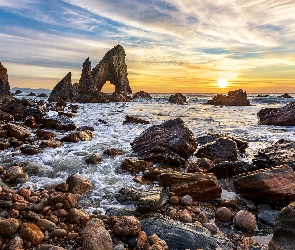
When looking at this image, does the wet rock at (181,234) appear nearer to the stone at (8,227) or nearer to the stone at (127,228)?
the stone at (127,228)

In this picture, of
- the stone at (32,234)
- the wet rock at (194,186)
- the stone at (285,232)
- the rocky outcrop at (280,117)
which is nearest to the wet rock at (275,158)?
the wet rock at (194,186)

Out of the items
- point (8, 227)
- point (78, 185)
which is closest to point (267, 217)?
point (78, 185)

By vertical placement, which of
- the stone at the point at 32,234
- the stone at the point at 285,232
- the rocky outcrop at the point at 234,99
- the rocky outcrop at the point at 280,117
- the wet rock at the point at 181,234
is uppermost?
the rocky outcrop at the point at 234,99

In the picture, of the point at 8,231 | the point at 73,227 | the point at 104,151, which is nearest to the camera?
the point at 8,231

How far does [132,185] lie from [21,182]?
2.45 metres

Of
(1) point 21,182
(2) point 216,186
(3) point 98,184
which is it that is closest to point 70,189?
(3) point 98,184

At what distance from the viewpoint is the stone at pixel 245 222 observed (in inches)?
163

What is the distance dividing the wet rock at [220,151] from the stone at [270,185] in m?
2.85

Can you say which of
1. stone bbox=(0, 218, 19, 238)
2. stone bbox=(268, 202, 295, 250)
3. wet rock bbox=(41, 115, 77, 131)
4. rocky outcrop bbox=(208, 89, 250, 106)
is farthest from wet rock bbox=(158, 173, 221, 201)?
rocky outcrop bbox=(208, 89, 250, 106)

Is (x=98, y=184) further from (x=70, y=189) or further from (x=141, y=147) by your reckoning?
(x=141, y=147)

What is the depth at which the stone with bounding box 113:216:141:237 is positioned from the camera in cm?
368

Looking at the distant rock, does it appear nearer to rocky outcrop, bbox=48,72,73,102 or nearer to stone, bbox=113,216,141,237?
rocky outcrop, bbox=48,72,73,102

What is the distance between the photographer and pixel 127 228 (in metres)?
3.69

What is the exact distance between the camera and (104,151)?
8.70m
